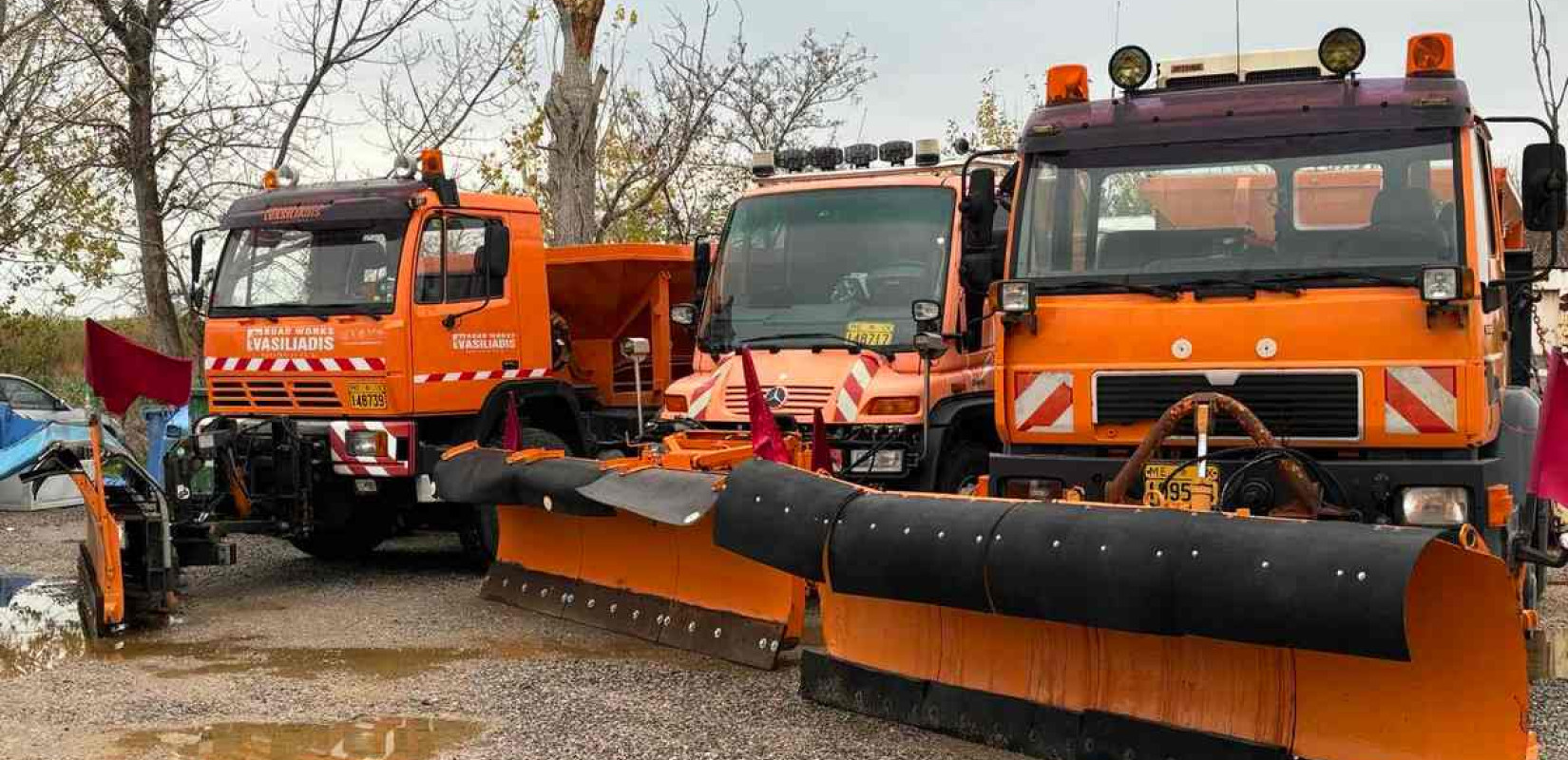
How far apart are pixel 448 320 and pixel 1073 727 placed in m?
6.08

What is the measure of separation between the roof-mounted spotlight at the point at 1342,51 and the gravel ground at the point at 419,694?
2764 millimetres

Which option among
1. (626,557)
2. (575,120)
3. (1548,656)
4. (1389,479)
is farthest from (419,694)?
(575,120)

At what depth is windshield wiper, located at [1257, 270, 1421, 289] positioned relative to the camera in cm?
597

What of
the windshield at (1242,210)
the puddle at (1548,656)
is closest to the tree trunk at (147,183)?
the windshield at (1242,210)

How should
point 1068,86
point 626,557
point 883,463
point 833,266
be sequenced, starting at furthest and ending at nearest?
1. point 833,266
2. point 883,463
3. point 626,557
4. point 1068,86

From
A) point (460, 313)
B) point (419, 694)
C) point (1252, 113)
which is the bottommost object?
point (419, 694)

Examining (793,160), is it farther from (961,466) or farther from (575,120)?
(575,120)

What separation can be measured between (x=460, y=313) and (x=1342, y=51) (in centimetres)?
625

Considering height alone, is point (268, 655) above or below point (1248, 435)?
below

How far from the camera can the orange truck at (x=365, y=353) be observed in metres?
10.3

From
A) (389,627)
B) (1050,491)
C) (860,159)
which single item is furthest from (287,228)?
(1050,491)

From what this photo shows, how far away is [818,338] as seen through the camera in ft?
31.1

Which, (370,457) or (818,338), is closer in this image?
(818,338)

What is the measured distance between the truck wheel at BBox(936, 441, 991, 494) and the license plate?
287 centimetres
